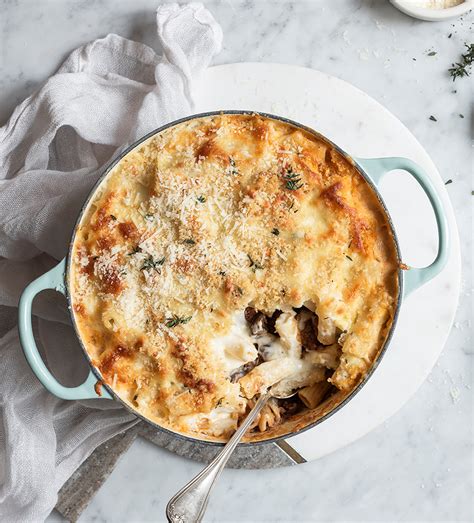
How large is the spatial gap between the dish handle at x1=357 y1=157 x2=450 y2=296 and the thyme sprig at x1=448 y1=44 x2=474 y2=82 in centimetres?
77

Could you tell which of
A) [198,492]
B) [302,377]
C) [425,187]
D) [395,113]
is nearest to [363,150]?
[395,113]

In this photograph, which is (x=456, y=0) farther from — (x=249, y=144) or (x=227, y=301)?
(x=227, y=301)

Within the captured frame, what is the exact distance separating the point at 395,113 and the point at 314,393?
1194mm

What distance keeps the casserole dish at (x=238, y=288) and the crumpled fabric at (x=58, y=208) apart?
36 cm

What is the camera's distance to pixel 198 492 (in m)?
2.36

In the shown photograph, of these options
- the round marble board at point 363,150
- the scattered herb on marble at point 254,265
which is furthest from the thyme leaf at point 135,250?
the round marble board at point 363,150

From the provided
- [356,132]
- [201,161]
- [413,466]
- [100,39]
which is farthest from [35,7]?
[413,466]

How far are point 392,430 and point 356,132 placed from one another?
1.17 metres

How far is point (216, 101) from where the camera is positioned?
2.78 m

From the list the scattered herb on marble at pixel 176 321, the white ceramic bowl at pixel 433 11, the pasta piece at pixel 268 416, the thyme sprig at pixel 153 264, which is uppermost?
the white ceramic bowl at pixel 433 11

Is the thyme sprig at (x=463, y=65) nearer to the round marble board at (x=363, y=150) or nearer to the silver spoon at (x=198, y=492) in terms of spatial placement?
the round marble board at (x=363, y=150)

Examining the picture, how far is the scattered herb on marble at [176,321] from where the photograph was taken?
90.2 inches

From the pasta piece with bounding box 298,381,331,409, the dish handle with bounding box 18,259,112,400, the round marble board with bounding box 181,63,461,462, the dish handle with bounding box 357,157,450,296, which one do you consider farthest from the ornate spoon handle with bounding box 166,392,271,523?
the dish handle with bounding box 357,157,450,296

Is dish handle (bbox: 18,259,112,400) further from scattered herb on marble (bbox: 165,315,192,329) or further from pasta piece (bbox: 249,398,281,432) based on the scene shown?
pasta piece (bbox: 249,398,281,432)
